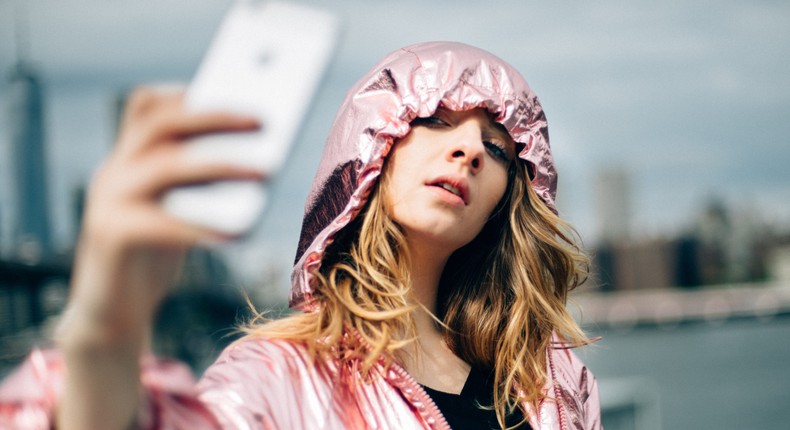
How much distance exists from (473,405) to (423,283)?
286 mm

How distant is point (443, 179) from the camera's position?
1789 millimetres

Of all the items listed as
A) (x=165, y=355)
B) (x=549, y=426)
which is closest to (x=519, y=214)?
(x=549, y=426)

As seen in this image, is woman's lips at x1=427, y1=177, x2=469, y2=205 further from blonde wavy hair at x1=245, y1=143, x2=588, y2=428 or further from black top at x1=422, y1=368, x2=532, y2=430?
black top at x1=422, y1=368, x2=532, y2=430

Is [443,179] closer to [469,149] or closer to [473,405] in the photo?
[469,149]

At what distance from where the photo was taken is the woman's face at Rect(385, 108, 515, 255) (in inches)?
70.8

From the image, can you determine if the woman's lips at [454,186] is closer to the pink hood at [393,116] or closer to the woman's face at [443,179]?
the woman's face at [443,179]

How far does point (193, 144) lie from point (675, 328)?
104879 mm

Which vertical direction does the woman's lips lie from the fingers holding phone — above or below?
below

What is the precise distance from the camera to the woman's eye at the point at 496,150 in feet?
6.41

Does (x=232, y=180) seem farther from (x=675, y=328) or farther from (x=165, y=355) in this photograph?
(x=675, y=328)

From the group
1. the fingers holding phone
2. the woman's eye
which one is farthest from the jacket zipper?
the fingers holding phone

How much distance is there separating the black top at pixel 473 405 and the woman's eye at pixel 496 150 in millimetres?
484

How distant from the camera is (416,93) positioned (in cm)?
186

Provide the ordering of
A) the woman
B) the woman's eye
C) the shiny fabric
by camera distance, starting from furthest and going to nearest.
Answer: the woman's eye → the woman → the shiny fabric
